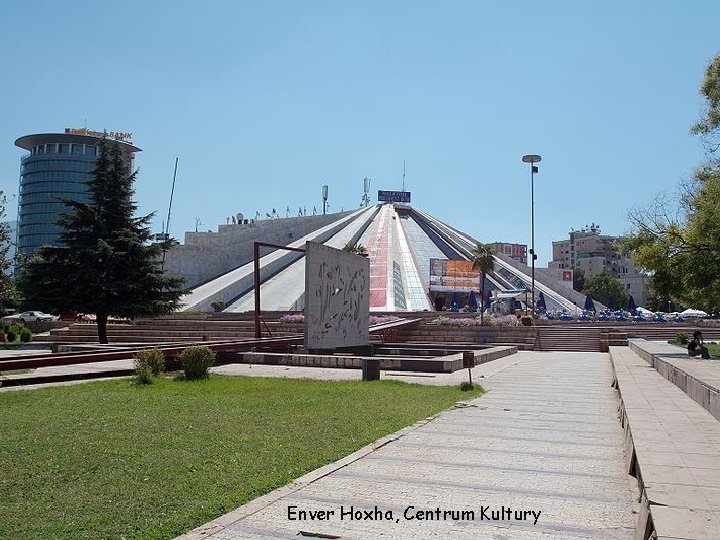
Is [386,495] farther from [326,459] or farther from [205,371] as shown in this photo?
[205,371]

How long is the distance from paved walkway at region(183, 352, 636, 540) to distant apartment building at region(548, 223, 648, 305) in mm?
91788

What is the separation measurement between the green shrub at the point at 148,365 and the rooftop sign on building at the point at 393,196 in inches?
2753

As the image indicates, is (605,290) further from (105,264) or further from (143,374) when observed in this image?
(143,374)

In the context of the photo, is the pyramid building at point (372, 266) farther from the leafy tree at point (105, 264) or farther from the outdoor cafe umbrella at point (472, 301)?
the leafy tree at point (105, 264)

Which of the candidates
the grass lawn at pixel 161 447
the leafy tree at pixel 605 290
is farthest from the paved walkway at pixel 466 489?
the leafy tree at pixel 605 290

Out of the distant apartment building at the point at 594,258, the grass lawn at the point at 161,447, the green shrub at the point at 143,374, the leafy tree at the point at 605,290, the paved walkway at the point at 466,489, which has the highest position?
the distant apartment building at the point at 594,258

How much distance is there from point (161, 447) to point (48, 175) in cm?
9377

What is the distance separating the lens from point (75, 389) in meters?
10.8

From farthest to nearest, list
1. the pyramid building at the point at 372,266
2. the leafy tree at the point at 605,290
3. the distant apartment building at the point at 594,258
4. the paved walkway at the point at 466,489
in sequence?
the distant apartment building at the point at 594,258 < the leafy tree at the point at 605,290 < the pyramid building at the point at 372,266 < the paved walkway at the point at 466,489

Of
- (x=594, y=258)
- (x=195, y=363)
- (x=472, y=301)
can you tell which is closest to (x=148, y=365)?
(x=195, y=363)

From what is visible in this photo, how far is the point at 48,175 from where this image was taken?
89.7 metres

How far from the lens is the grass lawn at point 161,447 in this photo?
4230 millimetres

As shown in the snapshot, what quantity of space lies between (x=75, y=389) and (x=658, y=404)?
8622 mm

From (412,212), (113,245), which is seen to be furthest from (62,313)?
(412,212)
